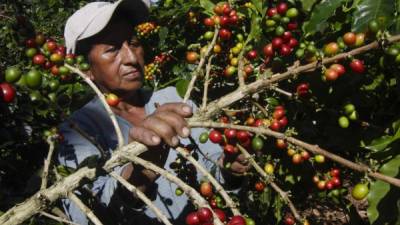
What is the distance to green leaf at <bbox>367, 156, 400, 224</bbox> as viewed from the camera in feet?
4.86

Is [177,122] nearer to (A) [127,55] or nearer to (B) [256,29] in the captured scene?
(B) [256,29]

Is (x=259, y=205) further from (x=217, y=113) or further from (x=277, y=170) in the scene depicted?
(x=217, y=113)

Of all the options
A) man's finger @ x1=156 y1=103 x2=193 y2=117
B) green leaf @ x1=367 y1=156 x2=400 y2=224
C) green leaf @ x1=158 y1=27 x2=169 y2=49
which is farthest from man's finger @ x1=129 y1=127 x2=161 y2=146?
green leaf @ x1=158 y1=27 x2=169 y2=49

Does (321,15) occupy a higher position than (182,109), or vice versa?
(321,15)

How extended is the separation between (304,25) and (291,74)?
39cm

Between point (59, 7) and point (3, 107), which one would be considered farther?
point (59, 7)

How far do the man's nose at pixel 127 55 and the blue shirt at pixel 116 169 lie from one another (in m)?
0.33

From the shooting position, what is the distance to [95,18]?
2855 mm

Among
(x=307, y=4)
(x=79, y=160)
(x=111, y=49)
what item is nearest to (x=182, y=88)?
(x=111, y=49)

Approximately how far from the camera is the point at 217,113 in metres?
1.67

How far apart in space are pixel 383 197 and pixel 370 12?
2.20 ft

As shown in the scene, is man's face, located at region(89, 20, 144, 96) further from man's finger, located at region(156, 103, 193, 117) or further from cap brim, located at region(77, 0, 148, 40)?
man's finger, located at region(156, 103, 193, 117)

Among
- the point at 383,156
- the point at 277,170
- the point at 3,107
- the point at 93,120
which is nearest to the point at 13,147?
the point at 93,120

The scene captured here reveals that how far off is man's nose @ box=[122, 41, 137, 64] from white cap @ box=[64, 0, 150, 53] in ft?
0.67
